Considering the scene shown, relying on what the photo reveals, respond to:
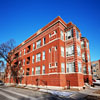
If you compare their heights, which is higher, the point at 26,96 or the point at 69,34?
the point at 69,34

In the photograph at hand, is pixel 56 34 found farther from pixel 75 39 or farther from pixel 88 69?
pixel 88 69

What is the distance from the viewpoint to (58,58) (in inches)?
742

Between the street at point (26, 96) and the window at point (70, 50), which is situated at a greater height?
the window at point (70, 50)

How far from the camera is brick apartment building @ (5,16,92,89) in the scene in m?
18.1

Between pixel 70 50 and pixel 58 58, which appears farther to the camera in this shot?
pixel 70 50

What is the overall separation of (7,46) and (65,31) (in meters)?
21.0

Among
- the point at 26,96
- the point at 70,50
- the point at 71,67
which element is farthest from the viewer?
the point at 70,50

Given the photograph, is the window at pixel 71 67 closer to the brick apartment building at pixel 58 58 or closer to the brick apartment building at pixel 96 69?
the brick apartment building at pixel 58 58

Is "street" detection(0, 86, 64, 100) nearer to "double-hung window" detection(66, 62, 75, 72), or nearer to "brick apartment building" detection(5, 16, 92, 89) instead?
"brick apartment building" detection(5, 16, 92, 89)

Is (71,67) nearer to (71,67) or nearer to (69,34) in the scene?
(71,67)

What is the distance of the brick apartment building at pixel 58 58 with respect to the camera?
18141 millimetres

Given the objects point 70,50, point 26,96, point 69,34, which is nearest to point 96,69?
point 70,50

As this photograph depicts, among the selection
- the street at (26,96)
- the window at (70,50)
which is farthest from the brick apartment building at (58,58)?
the street at (26,96)

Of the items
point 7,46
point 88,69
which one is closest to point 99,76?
point 88,69
